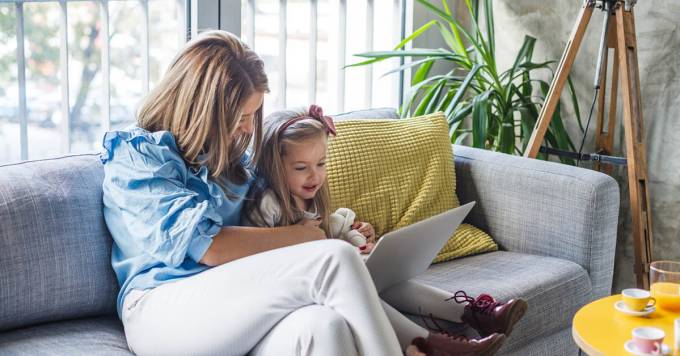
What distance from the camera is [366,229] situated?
2.36m

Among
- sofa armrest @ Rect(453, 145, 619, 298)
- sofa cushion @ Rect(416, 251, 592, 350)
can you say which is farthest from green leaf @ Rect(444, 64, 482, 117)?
Answer: sofa cushion @ Rect(416, 251, 592, 350)

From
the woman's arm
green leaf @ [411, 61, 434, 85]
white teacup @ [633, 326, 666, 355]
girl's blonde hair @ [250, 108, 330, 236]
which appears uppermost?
green leaf @ [411, 61, 434, 85]

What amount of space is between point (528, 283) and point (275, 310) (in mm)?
859

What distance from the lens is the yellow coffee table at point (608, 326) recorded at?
1811mm

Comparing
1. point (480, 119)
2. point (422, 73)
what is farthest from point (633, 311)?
point (422, 73)

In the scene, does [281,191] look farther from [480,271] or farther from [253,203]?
[480,271]

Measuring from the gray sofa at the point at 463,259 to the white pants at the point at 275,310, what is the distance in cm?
14

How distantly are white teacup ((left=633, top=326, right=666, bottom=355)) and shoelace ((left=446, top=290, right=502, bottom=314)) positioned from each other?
368mm

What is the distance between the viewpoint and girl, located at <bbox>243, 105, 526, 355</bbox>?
81.4 inches

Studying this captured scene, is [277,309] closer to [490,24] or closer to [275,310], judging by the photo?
[275,310]

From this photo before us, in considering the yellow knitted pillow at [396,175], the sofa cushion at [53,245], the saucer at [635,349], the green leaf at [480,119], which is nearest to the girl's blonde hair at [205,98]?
the sofa cushion at [53,245]

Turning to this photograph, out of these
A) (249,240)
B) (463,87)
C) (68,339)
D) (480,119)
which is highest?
(463,87)

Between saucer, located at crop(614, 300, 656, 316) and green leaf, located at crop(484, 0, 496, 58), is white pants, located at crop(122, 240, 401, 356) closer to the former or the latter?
saucer, located at crop(614, 300, 656, 316)

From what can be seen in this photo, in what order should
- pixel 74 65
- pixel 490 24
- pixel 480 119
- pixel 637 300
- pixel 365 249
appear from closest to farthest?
pixel 637 300
pixel 365 249
pixel 74 65
pixel 480 119
pixel 490 24
